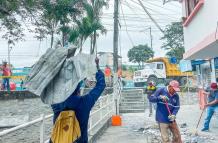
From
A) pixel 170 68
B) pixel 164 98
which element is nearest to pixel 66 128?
pixel 164 98

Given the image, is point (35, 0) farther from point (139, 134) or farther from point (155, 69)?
point (155, 69)

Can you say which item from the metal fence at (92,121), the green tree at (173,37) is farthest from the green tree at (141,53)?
the metal fence at (92,121)

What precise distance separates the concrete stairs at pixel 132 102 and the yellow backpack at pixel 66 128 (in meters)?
18.8

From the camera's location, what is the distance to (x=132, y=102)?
2339 centimetres

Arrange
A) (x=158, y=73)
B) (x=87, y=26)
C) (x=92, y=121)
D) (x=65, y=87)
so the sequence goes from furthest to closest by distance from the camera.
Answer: (x=158, y=73) < (x=87, y=26) < (x=92, y=121) < (x=65, y=87)

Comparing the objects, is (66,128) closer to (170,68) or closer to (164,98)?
(164,98)

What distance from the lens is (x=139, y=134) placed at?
1207cm

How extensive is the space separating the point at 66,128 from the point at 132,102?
1999 centimetres

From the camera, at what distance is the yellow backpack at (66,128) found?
11.6 feet

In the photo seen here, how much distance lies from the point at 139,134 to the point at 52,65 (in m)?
9.05

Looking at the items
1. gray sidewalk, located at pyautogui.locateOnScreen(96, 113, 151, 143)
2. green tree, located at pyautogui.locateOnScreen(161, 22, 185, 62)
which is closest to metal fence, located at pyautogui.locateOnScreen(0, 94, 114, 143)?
gray sidewalk, located at pyautogui.locateOnScreen(96, 113, 151, 143)

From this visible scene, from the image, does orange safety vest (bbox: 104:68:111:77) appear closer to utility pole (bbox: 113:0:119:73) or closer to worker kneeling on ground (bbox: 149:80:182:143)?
utility pole (bbox: 113:0:119:73)

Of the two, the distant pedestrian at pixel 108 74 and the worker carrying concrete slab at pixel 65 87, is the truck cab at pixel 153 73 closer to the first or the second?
the distant pedestrian at pixel 108 74

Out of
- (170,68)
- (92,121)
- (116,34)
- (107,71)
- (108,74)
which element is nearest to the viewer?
(92,121)
